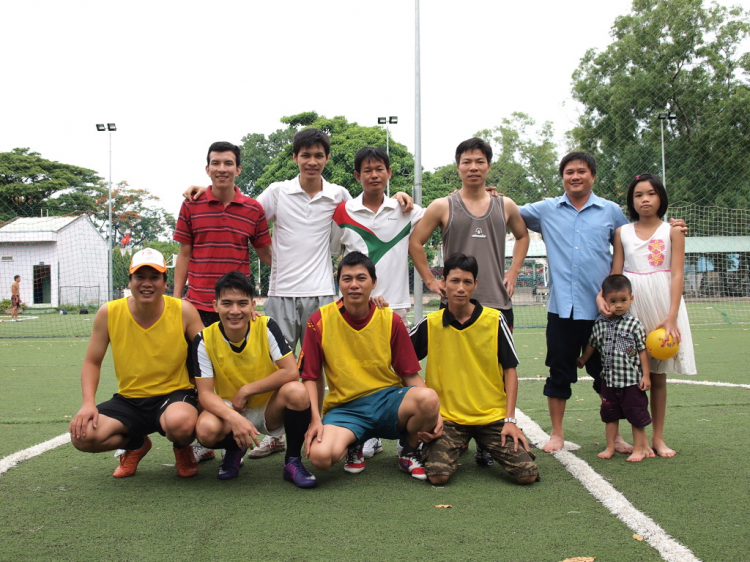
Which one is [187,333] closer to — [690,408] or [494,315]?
[494,315]

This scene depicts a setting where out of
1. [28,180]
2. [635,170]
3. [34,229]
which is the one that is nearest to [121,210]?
[28,180]

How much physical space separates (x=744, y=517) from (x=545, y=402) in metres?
2.89

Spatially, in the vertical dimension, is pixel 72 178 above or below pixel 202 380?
above

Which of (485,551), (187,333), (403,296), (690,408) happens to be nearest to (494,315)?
(403,296)

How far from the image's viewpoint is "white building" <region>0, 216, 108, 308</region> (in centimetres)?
2861

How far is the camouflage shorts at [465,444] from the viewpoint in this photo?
336 centimetres

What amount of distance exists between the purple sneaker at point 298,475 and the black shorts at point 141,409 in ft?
2.08

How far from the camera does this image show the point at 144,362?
3625mm

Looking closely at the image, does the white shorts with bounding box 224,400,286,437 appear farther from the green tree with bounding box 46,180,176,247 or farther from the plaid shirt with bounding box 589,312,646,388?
the green tree with bounding box 46,180,176,247

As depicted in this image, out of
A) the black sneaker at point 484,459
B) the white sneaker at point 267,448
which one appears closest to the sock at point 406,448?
the black sneaker at point 484,459

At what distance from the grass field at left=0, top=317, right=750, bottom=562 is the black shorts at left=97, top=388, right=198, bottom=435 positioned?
0.97ft

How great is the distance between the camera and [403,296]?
4320 mm

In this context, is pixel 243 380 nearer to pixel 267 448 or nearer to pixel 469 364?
pixel 267 448

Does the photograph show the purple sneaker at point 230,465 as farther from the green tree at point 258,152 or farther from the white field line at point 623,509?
the green tree at point 258,152
